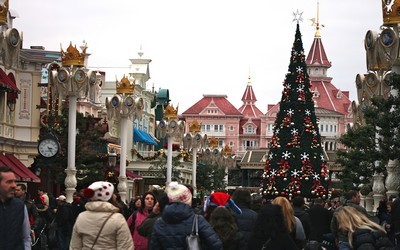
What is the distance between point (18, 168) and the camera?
43500 millimetres

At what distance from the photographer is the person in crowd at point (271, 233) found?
39.6 feet

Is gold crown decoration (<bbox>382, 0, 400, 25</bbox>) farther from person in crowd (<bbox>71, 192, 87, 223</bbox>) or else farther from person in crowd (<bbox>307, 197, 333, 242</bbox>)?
person in crowd (<bbox>307, 197, 333, 242</bbox>)

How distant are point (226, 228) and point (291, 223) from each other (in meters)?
1.25

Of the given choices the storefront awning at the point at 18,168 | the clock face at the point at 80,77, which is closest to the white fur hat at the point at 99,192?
the clock face at the point at 80,77

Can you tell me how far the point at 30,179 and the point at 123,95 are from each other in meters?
6.13

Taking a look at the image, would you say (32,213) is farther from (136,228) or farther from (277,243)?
(277,243)

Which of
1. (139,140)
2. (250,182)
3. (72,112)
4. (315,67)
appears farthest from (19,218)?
(315,67)

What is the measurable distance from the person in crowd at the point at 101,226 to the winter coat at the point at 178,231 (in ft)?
1.41

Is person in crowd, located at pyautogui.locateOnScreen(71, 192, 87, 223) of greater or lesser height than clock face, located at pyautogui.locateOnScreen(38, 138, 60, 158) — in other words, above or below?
below

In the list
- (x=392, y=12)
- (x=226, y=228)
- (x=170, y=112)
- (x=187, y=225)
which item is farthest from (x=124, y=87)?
(x=187, y=225)

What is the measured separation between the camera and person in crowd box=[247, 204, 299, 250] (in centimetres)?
1206

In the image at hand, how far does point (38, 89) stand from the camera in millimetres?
48906

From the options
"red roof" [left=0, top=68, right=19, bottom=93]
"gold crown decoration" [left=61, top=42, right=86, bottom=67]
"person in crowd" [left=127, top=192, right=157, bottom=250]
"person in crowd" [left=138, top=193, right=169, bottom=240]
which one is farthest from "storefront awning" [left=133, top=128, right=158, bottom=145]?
"person in crowd" [left=138, top=193, right=169, bottom=240]

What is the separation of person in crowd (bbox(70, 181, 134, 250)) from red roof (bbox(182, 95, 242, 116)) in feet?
573
